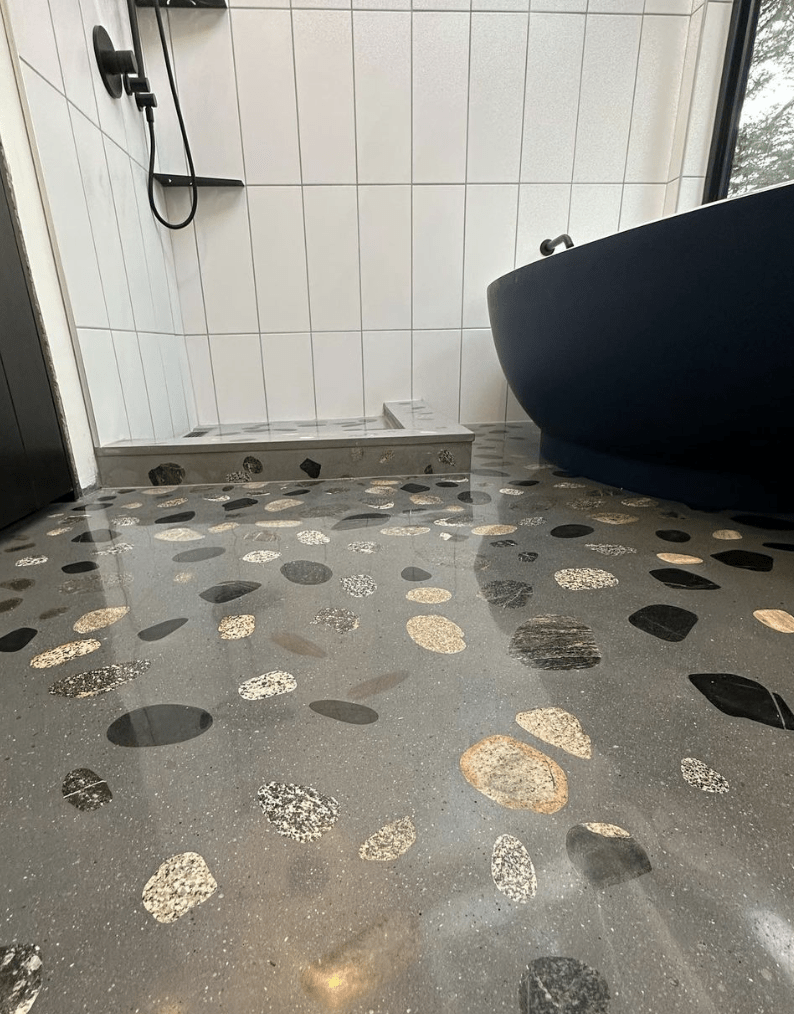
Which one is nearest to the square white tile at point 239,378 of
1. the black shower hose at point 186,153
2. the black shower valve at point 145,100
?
the black shower hose at point 186,153

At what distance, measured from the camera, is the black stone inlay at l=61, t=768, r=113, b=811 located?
1.13 ft

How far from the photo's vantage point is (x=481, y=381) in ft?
6.00

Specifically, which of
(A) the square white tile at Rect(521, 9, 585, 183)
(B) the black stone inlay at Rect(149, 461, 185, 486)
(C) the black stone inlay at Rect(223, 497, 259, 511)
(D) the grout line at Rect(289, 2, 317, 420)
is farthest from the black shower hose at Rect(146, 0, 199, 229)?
(A) the square white tile at Rect(521, 9, 585, 183)

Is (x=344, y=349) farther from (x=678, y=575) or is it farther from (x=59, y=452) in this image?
(x=678, y=575)

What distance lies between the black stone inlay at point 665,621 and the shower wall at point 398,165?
138 cm

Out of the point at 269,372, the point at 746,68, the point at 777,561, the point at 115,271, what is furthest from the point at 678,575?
the point at 746,68

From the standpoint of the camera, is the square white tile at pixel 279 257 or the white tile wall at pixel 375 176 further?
the square white tile at pixel 279 257

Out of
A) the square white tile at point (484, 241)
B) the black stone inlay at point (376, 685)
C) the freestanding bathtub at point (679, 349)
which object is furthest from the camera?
the square white tile at point (484, 241)

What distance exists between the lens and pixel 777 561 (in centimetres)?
69

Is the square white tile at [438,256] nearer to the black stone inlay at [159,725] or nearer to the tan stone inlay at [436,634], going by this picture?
the tan stone inlay at [436,634]

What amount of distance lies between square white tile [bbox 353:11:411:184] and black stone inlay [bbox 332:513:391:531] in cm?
127

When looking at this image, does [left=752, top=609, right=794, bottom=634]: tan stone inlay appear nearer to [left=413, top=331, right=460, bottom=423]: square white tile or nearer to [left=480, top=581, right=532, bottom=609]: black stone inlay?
[left=480, top=581, right=532, bottom=609]: black stone inlay

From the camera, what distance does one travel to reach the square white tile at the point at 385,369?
1753 mm

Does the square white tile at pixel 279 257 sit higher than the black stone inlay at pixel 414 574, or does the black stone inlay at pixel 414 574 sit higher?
the square white tile at pixel 279 257
